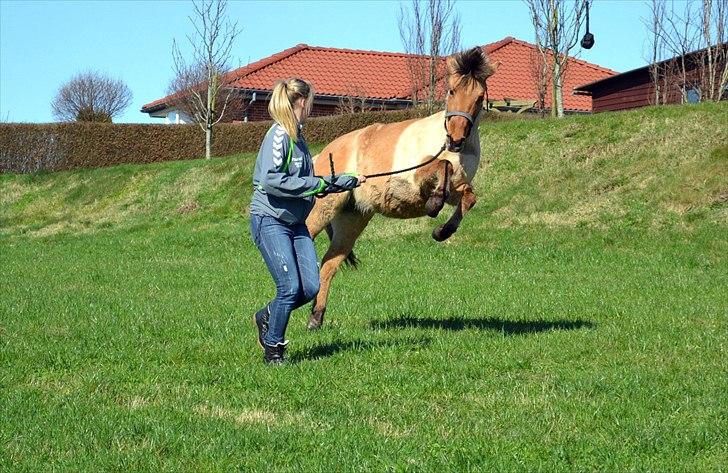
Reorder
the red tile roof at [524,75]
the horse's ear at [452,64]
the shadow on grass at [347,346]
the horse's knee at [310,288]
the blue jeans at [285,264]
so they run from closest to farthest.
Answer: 1. the blue jeans at [285,264]
2. the horse's knee at [310,288]
3. the shadow on grass at [347,346]
4. the horse's ear at [452,64]
5. the red tile roof at [524,75]

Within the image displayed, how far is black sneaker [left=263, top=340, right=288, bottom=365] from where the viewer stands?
27.1 ft

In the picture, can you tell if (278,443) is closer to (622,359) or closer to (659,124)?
(622,359)

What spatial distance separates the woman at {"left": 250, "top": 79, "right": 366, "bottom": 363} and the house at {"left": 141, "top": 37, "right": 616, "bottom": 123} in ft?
120

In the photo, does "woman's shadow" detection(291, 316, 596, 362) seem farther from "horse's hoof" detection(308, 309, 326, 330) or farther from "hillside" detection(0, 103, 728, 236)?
"hillside" detection(0, 103, 728, 236)

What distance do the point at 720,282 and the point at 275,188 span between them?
8290 mm

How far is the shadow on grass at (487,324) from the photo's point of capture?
9.92m

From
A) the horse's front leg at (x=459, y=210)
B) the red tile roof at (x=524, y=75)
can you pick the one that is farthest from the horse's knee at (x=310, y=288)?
the red tile roof at (x=524, y=75)

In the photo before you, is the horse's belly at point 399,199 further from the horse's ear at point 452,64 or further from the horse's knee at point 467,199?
the horse's ear at point 452,64

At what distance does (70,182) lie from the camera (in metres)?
36.7

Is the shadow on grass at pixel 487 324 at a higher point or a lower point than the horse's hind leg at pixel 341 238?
lower

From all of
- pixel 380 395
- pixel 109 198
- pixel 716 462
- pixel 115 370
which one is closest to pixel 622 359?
pixel 380 395

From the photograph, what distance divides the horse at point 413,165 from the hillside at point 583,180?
33.0 feet

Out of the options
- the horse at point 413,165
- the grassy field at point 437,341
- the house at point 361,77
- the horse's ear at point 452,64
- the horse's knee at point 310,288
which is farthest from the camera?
the house at point 361,77

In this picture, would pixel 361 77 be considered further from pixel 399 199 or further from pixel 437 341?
pixel 437 341
